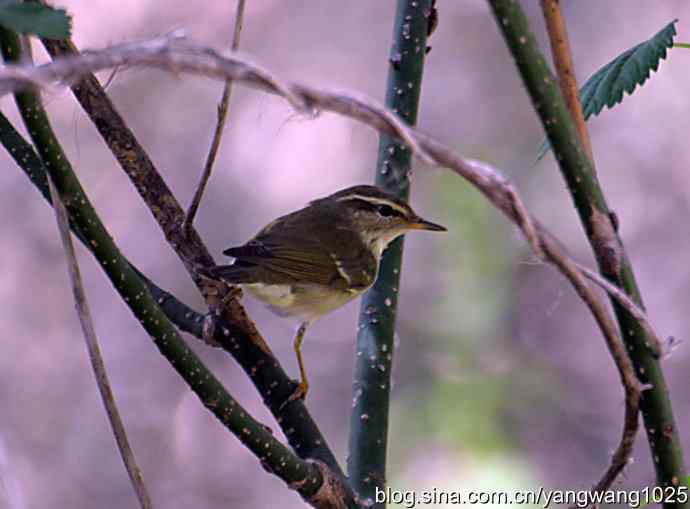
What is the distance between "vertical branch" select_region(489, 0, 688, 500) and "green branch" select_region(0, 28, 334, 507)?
16.6 inches

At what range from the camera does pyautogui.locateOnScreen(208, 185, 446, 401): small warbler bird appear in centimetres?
252

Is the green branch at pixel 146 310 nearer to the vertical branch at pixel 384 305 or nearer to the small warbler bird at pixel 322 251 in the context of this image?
the vertical branch at pixel 384 305

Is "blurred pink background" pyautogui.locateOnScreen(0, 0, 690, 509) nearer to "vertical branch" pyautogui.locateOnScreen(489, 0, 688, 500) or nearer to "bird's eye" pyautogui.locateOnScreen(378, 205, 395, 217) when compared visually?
"bird's eye" pyautogui.locateOnScreen(378, 205, 395, 217)

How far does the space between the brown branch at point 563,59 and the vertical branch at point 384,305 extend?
38 cm

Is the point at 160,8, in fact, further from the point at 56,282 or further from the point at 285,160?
the point at 56,282

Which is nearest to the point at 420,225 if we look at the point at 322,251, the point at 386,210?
the point at 386,210

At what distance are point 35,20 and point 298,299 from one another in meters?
1.76

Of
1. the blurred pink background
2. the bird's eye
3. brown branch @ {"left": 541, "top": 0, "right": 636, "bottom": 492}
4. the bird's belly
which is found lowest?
brown branch @ {"left": 541, "top": 0, "right": 636, "bottom": 492}

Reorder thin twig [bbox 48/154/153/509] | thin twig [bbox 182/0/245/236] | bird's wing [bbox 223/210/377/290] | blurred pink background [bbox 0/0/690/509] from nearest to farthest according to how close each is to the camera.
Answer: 1. thin twig [bbox 48/154/153/509]
2. thin twig [bbox 182/0/245/236]
3. bird's wing [bbox 223/210/377/290]
4. blurred pink background [bbox 0/0/690/509]

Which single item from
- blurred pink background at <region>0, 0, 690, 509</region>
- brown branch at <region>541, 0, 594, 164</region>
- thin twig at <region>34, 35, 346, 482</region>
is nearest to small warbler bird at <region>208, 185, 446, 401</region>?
blurred pink background at <region>0, 0, 690, 509</region>

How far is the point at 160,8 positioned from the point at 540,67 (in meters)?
3.51

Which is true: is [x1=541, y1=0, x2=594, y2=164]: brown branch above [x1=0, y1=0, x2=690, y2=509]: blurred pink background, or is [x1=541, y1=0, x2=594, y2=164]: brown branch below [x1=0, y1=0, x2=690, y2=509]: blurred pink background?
below

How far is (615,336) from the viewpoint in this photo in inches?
34.3

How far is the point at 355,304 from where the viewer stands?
399 cm
